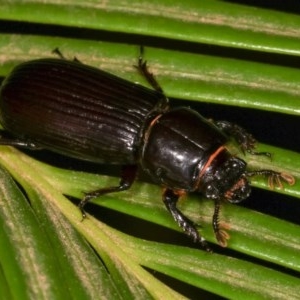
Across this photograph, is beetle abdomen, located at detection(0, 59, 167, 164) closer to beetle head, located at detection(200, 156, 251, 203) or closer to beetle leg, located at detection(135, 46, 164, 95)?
beetle leg, located at detection(135, 46, 164, 95)

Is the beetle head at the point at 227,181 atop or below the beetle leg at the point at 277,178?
below

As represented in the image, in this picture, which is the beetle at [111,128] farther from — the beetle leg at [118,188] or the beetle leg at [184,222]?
the beetle leg at [184,222]

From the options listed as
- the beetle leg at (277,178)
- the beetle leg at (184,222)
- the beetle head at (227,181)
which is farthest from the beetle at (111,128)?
the beetle leg at (277,178)

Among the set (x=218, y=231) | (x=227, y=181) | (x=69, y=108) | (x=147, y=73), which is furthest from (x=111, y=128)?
(x=218, y=231)

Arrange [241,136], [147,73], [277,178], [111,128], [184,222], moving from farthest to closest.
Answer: [111,128], [241,136], [147,73], [184,222], [277,178]

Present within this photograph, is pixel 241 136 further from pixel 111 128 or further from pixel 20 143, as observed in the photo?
pixel 20 143

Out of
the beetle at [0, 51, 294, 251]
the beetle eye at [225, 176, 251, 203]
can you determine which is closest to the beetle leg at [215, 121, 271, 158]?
the beetle at [0, 51, 294, 251]
